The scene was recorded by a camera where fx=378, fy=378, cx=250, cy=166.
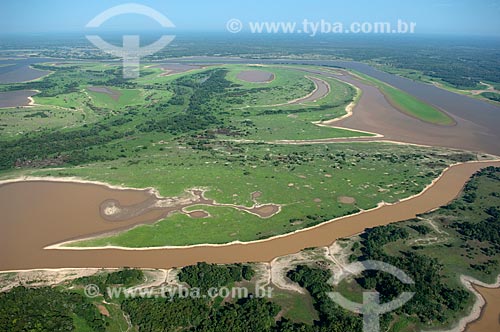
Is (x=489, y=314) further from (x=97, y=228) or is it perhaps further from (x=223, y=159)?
(x=223, y=159)

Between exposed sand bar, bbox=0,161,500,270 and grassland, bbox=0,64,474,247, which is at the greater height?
grassland, bbox=0,64,474,247

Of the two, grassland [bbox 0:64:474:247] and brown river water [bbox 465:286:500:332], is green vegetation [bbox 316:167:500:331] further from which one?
grassland [bbox 0:64:474:247]

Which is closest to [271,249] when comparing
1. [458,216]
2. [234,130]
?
[458,216]

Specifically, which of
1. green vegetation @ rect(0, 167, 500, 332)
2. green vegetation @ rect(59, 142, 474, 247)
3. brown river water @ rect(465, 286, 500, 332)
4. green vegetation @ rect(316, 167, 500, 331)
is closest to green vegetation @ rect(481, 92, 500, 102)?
green vegetation @ rect(59, 142, 474, 247)

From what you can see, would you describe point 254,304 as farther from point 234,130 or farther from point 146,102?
point 146,102

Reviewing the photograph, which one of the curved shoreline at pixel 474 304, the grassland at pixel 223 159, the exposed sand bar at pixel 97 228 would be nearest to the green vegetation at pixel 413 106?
the grassland at pixel 223 159

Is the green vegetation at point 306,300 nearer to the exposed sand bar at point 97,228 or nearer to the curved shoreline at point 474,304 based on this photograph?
the curved shoreline at point 474,304
